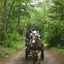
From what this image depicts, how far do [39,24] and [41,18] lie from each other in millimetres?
2690

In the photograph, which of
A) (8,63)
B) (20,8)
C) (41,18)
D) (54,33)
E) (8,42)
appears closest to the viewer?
(8,63)

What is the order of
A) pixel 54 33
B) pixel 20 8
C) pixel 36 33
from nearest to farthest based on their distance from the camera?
pixel 36 33 < pixel 54 33 < pixel 20 8

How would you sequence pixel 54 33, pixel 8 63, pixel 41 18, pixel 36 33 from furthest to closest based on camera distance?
pixel 41 18
pixel 54 33
pixel 8 63
pixel 36 33

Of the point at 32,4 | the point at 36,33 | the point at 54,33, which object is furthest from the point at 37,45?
the point at 32,4

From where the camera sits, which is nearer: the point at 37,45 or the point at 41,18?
the point at 37,45

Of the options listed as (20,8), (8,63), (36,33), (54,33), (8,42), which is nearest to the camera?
(36,33)

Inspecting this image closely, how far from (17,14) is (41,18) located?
2206 cm

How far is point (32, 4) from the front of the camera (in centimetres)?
1636

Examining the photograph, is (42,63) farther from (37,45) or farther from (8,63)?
(8,63)

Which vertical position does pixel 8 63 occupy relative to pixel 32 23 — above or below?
below

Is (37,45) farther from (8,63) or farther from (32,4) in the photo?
(32,4)

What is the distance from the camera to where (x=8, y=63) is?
261 inches

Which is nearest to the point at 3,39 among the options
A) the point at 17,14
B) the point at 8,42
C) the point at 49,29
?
the point at 8,42

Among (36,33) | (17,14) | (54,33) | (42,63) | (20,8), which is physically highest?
(20,8)
